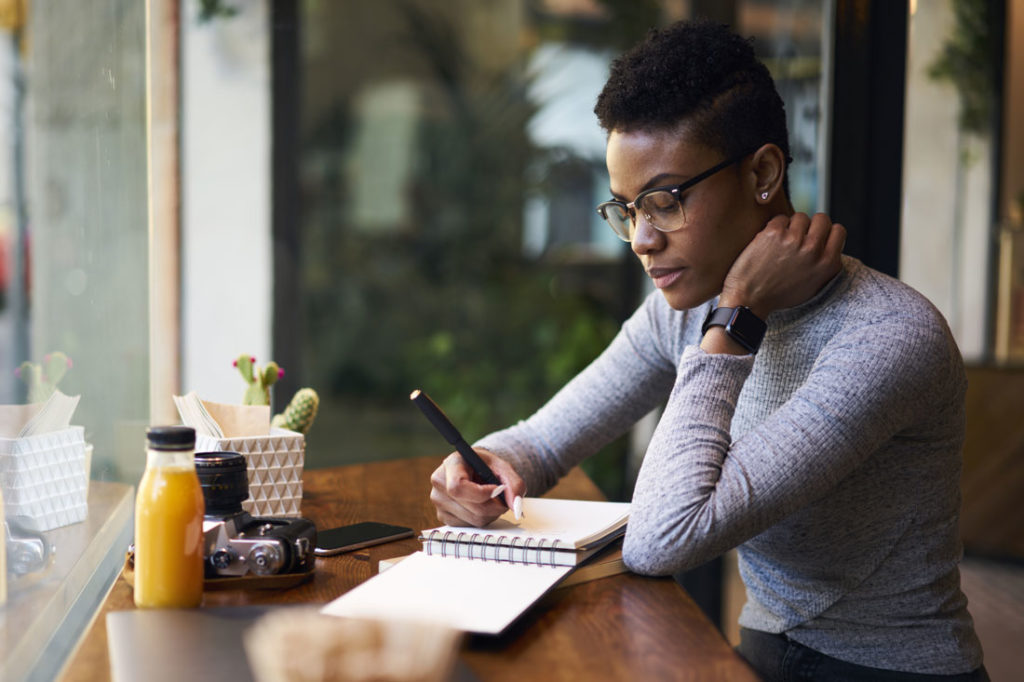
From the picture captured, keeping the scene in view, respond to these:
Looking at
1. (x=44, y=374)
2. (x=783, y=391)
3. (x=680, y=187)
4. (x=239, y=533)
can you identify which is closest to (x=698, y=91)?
(x=680, y=187)

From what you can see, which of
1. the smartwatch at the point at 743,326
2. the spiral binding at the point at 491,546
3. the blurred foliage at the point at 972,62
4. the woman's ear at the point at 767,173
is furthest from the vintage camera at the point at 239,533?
the blurred foliage at the point at 972,62

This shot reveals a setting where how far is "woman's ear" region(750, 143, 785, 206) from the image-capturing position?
125 centimetres

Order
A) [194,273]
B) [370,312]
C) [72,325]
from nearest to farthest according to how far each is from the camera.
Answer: [72,325], [194,273], [370,312]

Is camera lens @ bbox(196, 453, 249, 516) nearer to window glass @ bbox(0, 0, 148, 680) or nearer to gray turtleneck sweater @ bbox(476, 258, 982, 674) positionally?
window glass @ bbox(0, 0, 148, 680)

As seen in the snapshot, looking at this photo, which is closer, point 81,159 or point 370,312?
point 81,159

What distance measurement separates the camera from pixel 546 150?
306 cm

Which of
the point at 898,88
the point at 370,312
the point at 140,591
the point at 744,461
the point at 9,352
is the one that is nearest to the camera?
the point at 140,591

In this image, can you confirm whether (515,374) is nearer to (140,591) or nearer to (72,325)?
(72,325)

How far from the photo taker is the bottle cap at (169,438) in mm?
844

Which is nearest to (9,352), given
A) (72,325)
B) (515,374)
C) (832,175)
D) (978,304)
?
(72,325)

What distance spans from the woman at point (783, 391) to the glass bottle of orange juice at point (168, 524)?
358 millimetres

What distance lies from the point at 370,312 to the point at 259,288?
0.39 metres

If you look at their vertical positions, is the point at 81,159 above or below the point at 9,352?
above

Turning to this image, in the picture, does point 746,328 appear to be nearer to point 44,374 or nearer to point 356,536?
point 356,536
